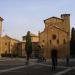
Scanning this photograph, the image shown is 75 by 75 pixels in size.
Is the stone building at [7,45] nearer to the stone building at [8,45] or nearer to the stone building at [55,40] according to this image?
Answer: the stone building at [8,45]

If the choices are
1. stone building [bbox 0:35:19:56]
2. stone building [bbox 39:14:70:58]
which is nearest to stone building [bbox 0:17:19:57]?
stone building [bbox 0:35:19:56]

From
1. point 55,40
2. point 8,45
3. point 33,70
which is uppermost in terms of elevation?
point 55,40

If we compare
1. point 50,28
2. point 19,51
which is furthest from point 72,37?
point 19,51

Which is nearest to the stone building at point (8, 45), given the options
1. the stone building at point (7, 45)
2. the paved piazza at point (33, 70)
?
the stone building at point (7, 45)

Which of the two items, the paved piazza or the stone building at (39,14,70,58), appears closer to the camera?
the paved piazza

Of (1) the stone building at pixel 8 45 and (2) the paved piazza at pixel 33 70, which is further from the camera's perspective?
(1) the stone building at pixel 8 45

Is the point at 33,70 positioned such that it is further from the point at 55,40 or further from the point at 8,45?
the point at 8,45

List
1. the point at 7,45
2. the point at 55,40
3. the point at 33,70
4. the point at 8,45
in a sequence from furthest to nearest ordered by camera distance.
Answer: the point at 8,45 → the point at 7,45 → the point at 55,40 → the point at 33,70

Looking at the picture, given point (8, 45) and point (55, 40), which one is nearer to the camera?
point (55, 40)

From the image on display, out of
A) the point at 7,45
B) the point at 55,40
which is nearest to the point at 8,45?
the point at 7,45

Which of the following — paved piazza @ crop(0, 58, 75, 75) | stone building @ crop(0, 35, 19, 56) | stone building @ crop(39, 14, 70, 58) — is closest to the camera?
paved piazza @ crop(0, 58, 75, 75)

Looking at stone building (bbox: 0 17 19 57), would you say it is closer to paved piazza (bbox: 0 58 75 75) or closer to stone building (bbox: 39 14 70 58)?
stone building (bbox: 39 14 70 58)

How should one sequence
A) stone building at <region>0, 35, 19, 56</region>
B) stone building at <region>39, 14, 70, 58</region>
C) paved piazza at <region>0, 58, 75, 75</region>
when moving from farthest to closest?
stone building at <region>0, 35, 19, 56</region> → stone building at <region>39, 14, 70, 58</region> → paved piazza at <region>0, 58, 75, 75</region>

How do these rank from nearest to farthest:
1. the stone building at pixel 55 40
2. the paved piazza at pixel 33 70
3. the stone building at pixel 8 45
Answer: the paved piazza at pixel 33 70
the stone building at pixel 55 40
the stone building at pixel 8 45
